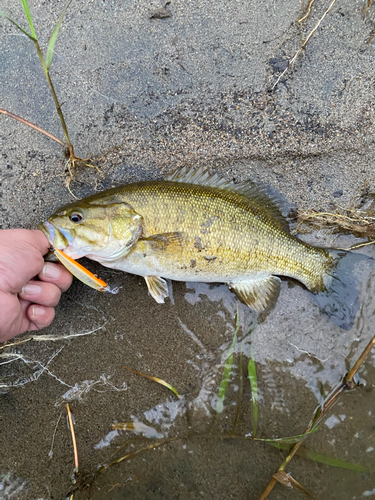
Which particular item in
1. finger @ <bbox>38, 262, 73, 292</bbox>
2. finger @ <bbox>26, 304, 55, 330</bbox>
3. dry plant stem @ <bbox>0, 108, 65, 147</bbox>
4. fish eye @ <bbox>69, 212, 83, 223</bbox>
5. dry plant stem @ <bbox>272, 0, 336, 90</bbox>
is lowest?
finger @ <bbox>26, 304, 55, 330</bbox>

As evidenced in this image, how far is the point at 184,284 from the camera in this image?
118 inches

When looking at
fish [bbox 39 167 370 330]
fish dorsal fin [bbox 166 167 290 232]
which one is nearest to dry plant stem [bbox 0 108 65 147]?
fish [bbox 39 167 370 330]

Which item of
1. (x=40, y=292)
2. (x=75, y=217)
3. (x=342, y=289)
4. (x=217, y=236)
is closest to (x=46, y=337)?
(x=40, y=292)

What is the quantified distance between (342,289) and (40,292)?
2362mm

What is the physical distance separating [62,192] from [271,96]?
1.93 metres

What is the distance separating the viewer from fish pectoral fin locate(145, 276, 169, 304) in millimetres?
2758

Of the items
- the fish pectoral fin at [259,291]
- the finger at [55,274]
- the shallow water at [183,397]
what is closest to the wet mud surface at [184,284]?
the shallow water at [183,397]

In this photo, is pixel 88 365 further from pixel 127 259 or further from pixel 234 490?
pixel 234 490

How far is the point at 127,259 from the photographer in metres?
2.66

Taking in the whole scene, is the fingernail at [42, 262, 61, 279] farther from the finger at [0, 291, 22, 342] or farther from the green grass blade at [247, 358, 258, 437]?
the green grass blade at [247, 358, 258, 437]

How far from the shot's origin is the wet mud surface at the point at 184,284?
2.80 m

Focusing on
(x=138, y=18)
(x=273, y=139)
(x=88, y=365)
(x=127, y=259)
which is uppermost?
(x=138, y=18)

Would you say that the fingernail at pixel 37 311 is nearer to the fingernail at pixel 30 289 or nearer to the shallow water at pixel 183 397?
the fingernail at pixel 30 289

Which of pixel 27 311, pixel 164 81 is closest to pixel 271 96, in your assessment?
pixel 164 81
